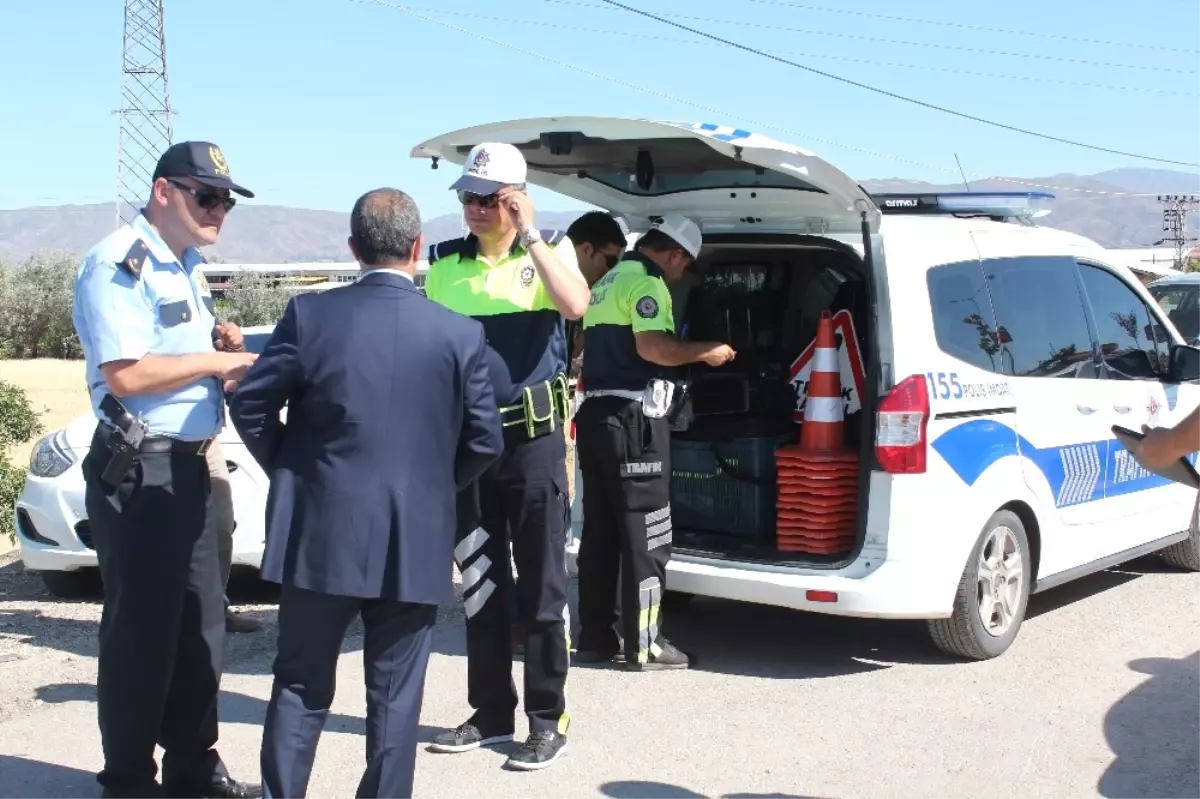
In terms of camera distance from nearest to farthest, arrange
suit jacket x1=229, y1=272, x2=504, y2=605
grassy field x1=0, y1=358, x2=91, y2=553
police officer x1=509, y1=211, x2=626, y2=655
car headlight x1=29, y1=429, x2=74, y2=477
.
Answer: suit jacket x1=229, y1=272, x2=504, y2=605 → police officer x1=509, y1=211, x2=626, y2=655 → car headlight x1=29, y1=429, x2=74, y2=477 → grassy field x1=0, y1=358, x2=91, y2=553

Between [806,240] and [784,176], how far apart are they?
0.34 meters

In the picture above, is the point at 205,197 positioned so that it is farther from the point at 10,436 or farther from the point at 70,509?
the point at 10,436

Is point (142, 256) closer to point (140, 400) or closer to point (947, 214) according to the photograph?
point (140, 400)

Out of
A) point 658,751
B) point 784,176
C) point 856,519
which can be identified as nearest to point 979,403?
point 856,519

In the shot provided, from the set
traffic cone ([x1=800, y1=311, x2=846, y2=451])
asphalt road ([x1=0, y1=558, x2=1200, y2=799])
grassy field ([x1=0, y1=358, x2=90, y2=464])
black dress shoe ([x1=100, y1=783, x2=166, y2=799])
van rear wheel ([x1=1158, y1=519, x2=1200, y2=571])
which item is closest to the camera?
black dress shoe ([x1=100, y1=783, x2=166, y2=799])

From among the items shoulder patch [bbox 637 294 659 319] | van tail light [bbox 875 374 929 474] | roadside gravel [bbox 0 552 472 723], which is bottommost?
roadside gravel [bbox 0 552 472 723]

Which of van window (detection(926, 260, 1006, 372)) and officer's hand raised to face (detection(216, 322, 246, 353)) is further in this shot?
van window (detection(926, 260, 1006, 372))

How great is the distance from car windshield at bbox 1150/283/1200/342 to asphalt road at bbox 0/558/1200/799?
9.39 meters

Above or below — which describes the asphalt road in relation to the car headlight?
below

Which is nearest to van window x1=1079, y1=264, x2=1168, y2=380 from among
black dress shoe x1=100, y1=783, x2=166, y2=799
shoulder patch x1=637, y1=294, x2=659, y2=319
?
shoulder patch x1=637, y1=294, x2=659, y2=319

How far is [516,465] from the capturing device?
484 centimetres

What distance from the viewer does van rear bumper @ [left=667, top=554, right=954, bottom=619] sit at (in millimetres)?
5477

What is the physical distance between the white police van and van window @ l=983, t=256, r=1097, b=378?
0.01 metres

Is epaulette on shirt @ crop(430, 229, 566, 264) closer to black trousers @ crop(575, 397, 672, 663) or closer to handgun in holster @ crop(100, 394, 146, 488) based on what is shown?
black trousers @ crop(575, 397, 672, 663)
